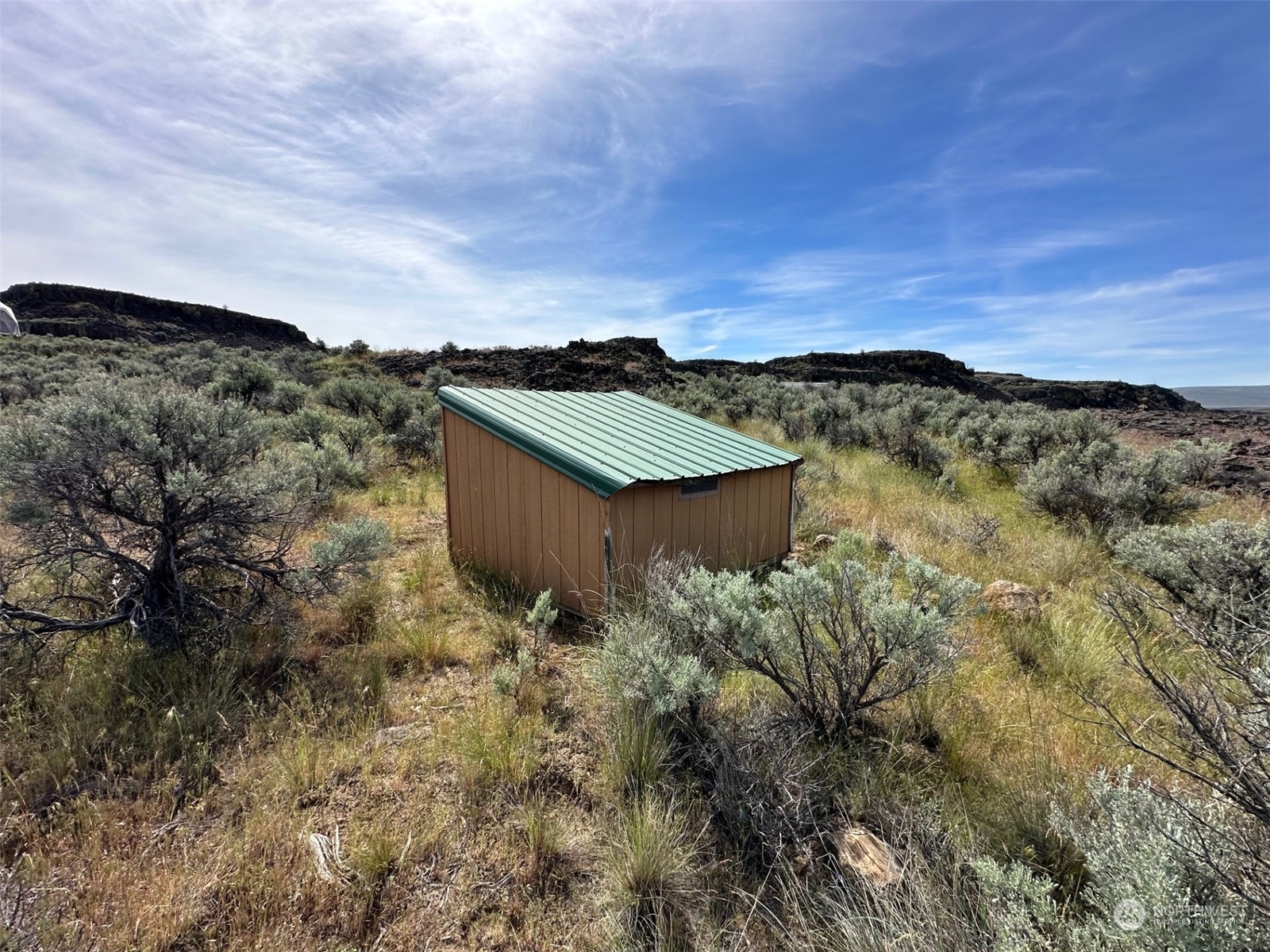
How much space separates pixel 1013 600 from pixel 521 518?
4127 millimetres

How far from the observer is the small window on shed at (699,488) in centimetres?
432

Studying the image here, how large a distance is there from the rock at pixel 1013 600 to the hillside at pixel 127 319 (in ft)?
130

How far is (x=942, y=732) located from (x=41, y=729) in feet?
15.8

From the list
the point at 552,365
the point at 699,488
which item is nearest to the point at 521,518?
the point at 699,488

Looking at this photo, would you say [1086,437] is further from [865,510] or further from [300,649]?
[300,649]

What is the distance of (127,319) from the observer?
33.0m

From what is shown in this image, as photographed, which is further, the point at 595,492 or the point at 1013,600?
the point at 1013,600

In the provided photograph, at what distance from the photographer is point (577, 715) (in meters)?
3.05

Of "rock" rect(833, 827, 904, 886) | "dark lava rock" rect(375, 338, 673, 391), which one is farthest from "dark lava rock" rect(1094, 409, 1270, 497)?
"dark lava rock" rect(375, 338, 673, 391)

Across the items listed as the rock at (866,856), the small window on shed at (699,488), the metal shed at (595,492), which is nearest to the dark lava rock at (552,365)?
the metal shed at (595,492)

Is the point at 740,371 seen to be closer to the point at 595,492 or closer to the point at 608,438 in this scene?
the point at 608,438

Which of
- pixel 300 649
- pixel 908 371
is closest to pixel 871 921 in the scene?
pixel 300 649

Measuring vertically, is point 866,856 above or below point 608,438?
below

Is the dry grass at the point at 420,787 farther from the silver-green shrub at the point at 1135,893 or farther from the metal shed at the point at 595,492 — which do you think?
the metal shed at the point at 595,492
